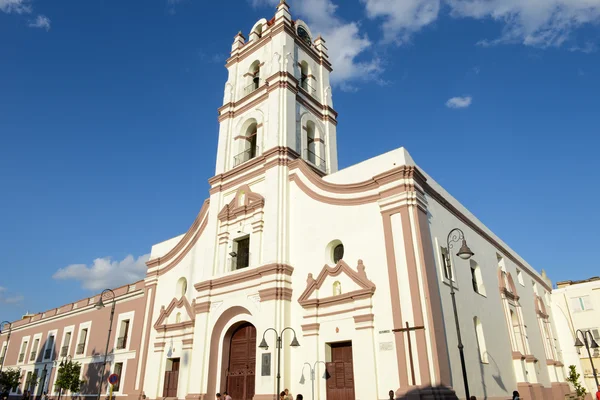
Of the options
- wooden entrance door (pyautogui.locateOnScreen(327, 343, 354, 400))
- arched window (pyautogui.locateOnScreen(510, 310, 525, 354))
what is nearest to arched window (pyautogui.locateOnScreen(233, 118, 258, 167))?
wooden entrance door (pyautogui.locateOnScreen(327, 343, 354, 400))

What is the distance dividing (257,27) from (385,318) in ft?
66.9

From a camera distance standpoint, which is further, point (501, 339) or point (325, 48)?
point (325, 48)

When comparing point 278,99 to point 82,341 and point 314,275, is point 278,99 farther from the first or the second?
point 82,341

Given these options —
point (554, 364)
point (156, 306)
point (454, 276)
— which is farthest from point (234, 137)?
point (554, 364)

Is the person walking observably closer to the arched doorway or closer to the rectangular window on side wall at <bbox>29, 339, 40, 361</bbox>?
the arched doorway

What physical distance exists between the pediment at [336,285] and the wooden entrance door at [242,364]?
3.35 metres

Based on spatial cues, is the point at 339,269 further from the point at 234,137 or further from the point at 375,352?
the point at 234,137

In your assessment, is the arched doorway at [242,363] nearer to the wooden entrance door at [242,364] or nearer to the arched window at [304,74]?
the wooden entrance door at [242,364]

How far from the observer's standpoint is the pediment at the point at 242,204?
21.1 meters

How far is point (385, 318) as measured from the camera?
15.5 metres

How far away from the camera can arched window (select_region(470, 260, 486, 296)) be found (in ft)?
67.9

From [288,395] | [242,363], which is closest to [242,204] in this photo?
[242,363]

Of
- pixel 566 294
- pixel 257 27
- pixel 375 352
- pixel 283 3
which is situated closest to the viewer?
pixel 375 352

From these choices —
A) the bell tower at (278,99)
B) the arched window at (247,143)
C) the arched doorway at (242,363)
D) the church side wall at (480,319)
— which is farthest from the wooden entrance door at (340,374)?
the arched window at (247,143)
